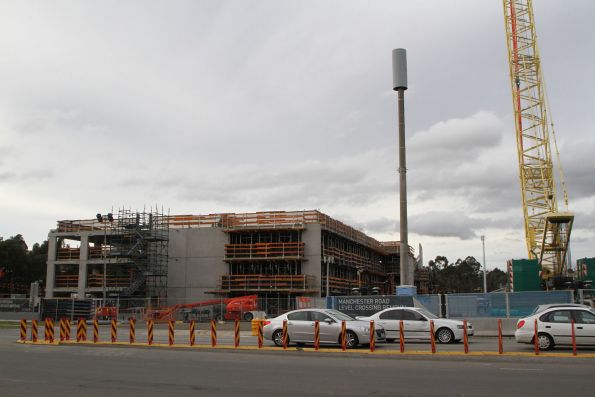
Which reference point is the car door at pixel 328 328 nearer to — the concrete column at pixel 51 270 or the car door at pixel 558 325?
the car door at pixel 558 325

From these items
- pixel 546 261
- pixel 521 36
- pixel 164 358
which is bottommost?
pixel 164 358

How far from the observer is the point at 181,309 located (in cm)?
4812

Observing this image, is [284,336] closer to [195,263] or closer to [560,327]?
[560,327]

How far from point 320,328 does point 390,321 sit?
158 inches

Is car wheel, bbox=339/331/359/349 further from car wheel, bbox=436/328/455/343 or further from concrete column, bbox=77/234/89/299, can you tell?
concrete column, bbox=77/234/89/299

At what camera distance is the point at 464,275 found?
15175 cm

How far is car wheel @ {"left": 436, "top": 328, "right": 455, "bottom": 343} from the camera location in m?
22.5

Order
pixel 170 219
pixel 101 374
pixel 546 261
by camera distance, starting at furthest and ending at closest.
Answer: pixel 170 219
pixel 546 261
pixel 101 374

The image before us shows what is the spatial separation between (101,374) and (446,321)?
1335 centimetres

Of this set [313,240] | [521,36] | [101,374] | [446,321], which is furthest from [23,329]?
[521,36]

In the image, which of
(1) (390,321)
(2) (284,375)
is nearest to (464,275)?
(1) (390,321)

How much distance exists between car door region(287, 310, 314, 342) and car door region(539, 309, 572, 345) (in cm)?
745

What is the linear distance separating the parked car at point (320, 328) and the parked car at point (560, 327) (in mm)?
5051

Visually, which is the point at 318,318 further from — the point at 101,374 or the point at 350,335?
the point at 101,374
